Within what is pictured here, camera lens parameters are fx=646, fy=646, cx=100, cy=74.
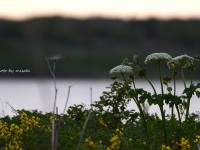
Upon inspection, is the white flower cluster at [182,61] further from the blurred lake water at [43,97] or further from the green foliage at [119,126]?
the blurred lake water at [43,97]

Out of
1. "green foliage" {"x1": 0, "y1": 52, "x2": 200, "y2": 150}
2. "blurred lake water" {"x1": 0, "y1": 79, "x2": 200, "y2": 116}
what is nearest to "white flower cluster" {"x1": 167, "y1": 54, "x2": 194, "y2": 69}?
"green foliage" {"x1": 0, "y1": 52, "x2": 200, "y2": 150}

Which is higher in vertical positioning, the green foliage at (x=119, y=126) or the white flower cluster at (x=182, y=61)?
the white flower cluster at (x=182, y=61)

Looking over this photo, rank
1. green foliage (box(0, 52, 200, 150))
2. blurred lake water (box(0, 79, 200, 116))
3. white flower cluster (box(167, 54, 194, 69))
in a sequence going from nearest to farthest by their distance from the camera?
1. blurred lake water (box(0, 79, 200, 116))
2. green foliage (box(0, 52, 200, 150))
3. white flower cluster (box(167, 54, 194, 69))

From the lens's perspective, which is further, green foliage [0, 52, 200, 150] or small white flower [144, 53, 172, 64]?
small white flower [144, 53, 172, 64]

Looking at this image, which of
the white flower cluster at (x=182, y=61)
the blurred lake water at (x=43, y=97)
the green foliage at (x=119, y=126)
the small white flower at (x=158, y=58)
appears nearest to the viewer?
the blurred lake water at (x=43, y=97)

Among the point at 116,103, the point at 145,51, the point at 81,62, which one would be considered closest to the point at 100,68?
the point at 81,62

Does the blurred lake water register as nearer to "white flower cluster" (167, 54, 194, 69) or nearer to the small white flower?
the small white flower

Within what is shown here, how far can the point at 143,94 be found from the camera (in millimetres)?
8125

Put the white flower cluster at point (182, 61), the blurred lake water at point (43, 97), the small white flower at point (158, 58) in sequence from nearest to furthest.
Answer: the blurred lake water at point (43, 97) → the small white flower at point (158, 58) → the white flower cluster at point (182, 61)

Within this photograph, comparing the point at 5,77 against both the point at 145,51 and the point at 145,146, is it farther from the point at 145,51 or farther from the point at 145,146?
the point at 145,51

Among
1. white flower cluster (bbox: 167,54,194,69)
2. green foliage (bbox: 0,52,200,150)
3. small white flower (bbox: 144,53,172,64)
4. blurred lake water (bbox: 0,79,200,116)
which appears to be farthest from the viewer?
white flower cluster (bbox: 167,54,194,69)

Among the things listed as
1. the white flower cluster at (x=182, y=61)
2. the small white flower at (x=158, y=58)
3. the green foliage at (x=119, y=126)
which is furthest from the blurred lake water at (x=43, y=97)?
the white flower cluster at (x=182, y=61)

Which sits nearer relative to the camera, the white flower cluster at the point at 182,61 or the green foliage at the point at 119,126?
the green foliage at the point at 119,126

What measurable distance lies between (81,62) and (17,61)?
10.3 meters
